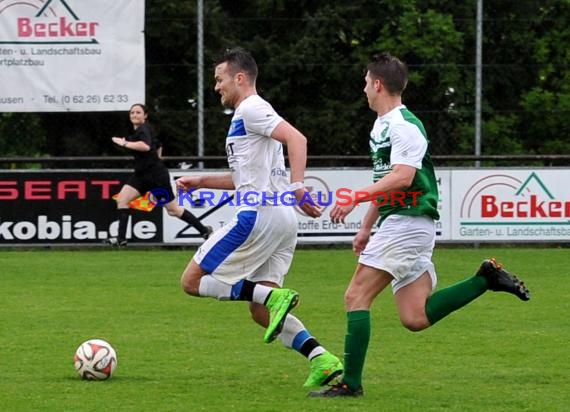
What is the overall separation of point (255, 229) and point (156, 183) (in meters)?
8.91

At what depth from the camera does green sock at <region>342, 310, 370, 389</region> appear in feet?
22.6

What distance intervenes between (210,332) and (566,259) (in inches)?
280

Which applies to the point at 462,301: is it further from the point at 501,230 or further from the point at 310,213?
the point at 501,230

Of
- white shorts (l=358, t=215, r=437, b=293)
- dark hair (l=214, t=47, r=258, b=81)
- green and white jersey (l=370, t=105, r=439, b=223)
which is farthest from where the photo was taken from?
dark hair (l=214, t=47, r=258, b=81)

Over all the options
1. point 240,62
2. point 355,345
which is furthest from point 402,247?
point 240,62

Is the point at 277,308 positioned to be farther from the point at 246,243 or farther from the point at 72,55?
the point at 72,55

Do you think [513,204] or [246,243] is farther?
[513,204]

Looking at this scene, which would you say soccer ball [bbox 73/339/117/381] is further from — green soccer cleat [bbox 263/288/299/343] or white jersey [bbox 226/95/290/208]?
white jersey [bbox 226/95/290/208]

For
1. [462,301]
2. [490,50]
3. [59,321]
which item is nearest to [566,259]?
[490,50]

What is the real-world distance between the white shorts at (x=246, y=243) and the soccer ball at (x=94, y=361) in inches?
32.1

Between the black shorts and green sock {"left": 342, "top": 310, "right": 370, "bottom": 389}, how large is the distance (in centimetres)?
939

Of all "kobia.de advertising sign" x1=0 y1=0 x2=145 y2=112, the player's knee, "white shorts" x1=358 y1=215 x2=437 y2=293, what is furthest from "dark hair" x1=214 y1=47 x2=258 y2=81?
"kobia.de advertising sign" x1=0 y1=0 x2=145 y2=112

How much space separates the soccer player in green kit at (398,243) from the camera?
6875 millimetres

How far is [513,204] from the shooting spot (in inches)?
658
